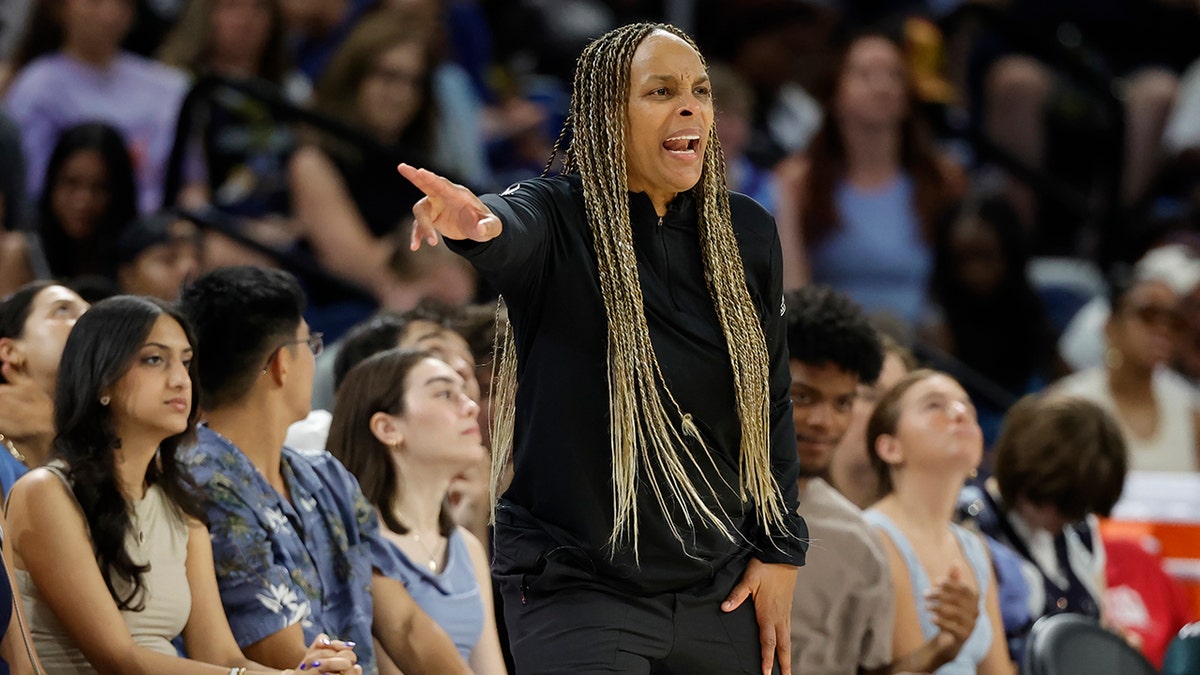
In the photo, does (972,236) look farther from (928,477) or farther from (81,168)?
(81,168)

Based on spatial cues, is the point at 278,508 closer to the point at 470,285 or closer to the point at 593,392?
the point at 593,392

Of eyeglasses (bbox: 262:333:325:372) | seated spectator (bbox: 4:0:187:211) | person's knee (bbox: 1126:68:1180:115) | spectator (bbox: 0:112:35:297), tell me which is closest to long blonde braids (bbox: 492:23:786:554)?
eyeglasses (bbox: 262:333:325:372)

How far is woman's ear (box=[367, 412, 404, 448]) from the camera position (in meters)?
3.93

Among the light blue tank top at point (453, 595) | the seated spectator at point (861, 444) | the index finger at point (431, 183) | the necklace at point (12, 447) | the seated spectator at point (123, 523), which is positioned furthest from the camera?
the seated spectator at point (861, 444)

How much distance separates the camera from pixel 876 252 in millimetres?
6699

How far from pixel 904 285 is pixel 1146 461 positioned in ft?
3.77

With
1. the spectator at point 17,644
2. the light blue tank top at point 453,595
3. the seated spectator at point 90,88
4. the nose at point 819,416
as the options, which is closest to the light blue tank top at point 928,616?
the nose at point 819,416

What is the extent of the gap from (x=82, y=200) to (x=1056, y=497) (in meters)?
3.11

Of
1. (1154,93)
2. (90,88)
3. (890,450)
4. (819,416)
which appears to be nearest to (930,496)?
(890,450)

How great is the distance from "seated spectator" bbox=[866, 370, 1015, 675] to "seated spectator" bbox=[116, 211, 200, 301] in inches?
84.3

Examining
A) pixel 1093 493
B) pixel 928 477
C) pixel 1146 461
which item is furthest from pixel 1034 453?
pixel 1146 461

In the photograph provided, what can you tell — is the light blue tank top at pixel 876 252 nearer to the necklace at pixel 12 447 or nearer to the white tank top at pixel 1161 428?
the white tank top at pixel 1161 428

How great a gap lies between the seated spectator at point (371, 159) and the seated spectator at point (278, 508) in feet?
6.63

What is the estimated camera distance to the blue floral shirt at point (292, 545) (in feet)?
11.2
